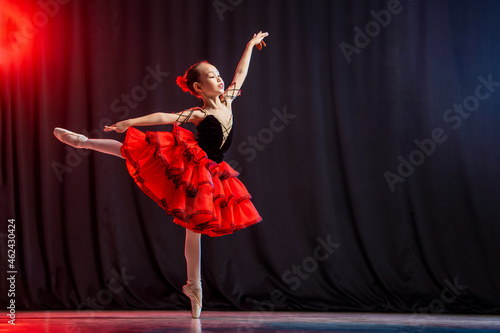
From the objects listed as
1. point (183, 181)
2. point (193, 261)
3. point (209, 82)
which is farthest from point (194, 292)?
point (209, 82)

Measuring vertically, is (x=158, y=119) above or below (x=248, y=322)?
above

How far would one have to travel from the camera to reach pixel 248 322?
287cm

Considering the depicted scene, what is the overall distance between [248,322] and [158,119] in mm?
1144

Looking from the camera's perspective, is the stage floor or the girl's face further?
the girl's face

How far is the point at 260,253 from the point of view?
391 centimetres

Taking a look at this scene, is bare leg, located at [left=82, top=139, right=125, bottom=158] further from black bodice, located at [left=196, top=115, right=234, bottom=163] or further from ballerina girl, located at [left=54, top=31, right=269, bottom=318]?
black bodice, located at [left=196, top=115, right=234, bottom=163]

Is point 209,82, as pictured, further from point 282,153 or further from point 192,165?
point 282,153

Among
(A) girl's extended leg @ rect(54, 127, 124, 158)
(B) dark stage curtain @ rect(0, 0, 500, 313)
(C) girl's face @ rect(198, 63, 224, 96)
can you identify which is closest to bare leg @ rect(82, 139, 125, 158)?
(A) girl's extended leg @ rect(54, 127, 124, 158)

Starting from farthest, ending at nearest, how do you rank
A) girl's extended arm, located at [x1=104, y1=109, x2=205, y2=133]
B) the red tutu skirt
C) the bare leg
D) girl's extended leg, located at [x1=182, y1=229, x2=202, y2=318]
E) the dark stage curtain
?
the dark stage curtain → girl's extended leg, located at [x1=182, y1=229, x2=202, y2=318] → the bare leg → the red tutu skirt → girl's extended arm, located at [x1=104, y1=109, x2=205, y2=133]

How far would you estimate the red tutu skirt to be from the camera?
8.66ft

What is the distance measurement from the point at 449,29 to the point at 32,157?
311cm

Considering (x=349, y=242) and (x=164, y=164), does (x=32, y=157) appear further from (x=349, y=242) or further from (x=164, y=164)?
(x=349, y=242)

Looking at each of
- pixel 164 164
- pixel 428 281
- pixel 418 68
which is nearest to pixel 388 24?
pixel 418 68

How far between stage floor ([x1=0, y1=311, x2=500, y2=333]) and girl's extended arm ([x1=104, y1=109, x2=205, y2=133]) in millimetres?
903
